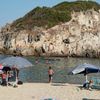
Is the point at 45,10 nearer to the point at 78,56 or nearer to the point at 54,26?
the point at 54,26

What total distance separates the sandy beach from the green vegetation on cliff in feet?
333

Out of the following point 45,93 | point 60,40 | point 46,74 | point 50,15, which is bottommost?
point 46,74

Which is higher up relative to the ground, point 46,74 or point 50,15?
point 50,15

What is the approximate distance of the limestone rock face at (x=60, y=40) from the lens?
118m

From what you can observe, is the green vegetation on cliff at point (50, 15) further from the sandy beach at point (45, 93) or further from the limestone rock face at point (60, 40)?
the sandy beach at point (45, 93)

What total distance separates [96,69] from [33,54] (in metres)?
87.4

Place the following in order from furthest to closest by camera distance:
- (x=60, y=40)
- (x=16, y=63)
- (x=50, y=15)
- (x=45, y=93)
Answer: (x=50, y=15), (x=60, y=40), (x=16, y=63), (x=45, y=93)

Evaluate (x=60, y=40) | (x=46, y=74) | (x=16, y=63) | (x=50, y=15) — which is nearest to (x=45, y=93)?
(x=16, y=63)

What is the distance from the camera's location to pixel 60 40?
12269cm

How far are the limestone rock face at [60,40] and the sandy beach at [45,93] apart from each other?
85104mm

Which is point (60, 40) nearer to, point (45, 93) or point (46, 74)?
point (46, 74)

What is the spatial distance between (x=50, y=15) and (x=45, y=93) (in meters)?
115

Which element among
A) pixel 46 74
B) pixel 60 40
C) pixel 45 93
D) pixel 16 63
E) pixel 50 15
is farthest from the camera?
pixel 50 15

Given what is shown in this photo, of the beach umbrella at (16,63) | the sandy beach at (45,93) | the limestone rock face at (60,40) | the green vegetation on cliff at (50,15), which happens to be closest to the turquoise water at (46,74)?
the beach umbrella at (16,63)
